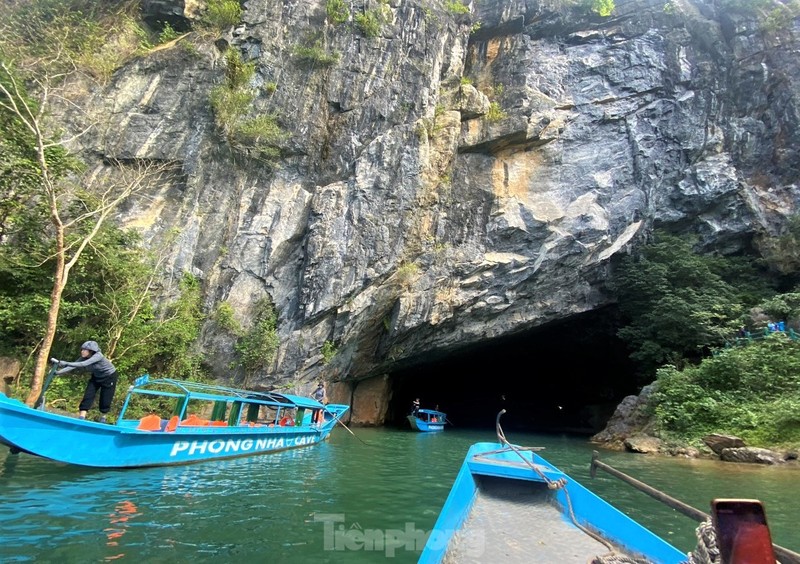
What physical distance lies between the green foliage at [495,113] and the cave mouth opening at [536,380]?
9.84 metres

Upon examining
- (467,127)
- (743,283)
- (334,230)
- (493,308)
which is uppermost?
(467,127)

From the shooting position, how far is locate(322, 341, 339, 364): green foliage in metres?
16.4

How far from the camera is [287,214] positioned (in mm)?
16281

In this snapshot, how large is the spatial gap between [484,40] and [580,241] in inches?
455

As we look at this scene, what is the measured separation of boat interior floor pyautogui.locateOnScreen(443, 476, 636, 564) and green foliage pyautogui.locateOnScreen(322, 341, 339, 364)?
36.1 ft

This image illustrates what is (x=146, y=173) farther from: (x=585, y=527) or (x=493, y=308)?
(x=585, y=527)

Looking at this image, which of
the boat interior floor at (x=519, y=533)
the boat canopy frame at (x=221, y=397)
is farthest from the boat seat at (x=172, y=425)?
the boat interior floor at (x=519, y=533)

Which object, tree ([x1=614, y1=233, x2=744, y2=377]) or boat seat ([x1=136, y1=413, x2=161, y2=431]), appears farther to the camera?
tree ([x1=614, y1=233, x2=744, y2=377])

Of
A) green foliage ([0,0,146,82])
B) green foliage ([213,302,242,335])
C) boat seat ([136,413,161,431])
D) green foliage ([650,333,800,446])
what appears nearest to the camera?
boat seat ([136,413,161,431])

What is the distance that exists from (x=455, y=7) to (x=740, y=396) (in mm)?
19233

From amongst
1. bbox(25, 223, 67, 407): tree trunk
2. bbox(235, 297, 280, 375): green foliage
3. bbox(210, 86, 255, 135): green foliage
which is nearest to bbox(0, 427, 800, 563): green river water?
bbox(25, 223, 67, 407): tree trunk

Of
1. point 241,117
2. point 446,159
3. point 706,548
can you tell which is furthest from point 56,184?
point 706,548

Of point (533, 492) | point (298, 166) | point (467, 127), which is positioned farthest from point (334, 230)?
point (533, 492)

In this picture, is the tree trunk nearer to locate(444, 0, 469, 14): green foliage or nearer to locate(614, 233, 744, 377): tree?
locate(444, 0, 469, 14): green foliage
